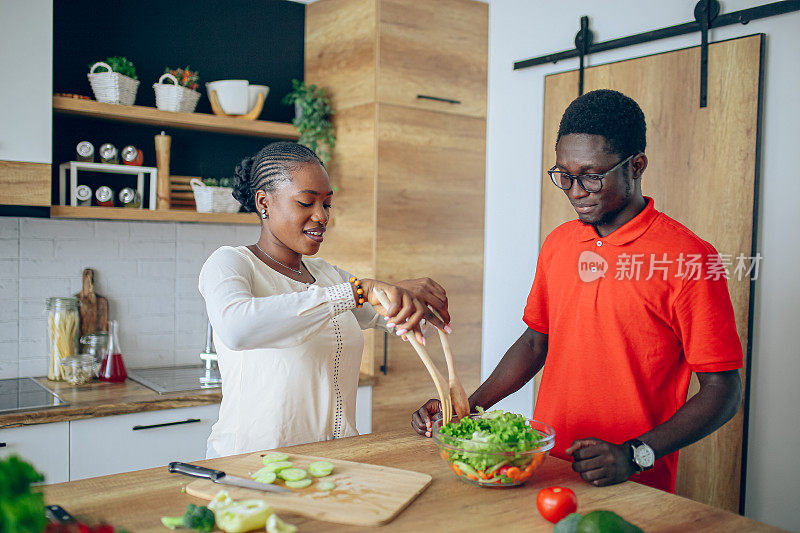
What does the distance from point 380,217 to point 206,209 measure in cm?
78

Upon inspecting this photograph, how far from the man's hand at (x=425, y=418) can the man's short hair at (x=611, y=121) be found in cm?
76

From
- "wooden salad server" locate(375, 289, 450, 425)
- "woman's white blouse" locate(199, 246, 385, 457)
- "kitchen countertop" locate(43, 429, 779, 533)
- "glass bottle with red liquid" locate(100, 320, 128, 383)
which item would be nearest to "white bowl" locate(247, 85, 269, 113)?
"glass bottle with red liquid" locate(100, 320, 128, 383)

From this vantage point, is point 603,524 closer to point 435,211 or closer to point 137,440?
point 137,440

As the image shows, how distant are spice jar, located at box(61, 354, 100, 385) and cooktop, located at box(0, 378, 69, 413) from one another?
0.36ft

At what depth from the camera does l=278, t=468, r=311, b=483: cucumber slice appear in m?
1.35

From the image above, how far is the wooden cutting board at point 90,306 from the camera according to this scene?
3107 mm

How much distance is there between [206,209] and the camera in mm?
3104

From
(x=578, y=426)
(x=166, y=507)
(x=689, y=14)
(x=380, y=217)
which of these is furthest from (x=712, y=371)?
(x=380, y=217)

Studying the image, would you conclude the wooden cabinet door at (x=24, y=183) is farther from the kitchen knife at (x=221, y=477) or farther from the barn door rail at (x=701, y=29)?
the barn door rail at (x=701, y=29)

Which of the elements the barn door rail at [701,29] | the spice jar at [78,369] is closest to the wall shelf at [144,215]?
the spice jar at [78,369]

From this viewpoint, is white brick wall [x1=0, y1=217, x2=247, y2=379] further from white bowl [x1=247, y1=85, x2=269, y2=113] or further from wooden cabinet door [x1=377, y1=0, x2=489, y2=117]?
wooden cabinet door [x1=377, y1=0, x2=489, y2=117]

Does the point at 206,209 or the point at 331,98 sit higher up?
the point at 331,98

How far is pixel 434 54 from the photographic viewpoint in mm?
3324

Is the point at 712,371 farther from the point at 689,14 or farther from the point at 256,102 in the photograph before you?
the point at 256,102
